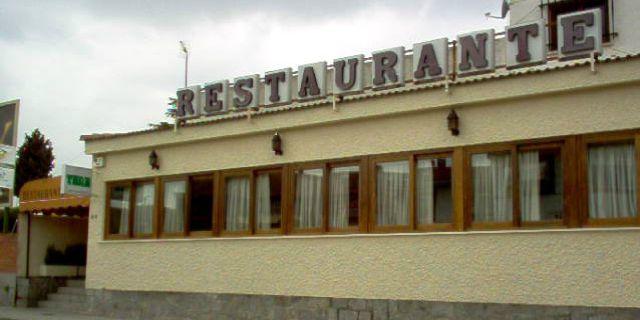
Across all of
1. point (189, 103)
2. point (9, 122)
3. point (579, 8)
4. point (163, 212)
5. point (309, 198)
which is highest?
point (579, 8)

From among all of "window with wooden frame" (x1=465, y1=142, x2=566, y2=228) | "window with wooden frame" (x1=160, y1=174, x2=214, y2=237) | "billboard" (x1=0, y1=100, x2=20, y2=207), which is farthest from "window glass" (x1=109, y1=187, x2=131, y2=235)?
"window with wooden frame" (x1=465, y1=142, x2=566, y2=228)

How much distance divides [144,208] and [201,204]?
169cm

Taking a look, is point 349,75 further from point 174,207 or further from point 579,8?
point 579,8

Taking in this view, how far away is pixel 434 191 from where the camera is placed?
12.8 m

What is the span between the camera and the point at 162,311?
16.1m

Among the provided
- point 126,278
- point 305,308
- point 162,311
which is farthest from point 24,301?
point 305,308

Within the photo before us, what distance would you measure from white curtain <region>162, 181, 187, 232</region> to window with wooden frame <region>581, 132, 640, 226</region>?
8.23 meters

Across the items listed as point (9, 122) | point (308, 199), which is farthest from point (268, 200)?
point (9, 122)

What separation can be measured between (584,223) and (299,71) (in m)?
5.99

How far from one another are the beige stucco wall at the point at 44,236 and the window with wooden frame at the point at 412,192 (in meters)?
Result: 10.5

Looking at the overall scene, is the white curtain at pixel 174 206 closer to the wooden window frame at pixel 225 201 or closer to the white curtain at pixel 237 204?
the wooden window frame at pixel 225 201

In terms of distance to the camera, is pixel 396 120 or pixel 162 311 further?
pixel 162 311

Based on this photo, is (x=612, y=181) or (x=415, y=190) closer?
(x=612, y=181)

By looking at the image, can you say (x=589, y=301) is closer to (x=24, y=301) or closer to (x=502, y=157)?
(x=502, y=157)
